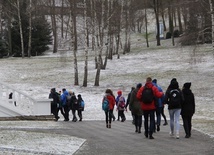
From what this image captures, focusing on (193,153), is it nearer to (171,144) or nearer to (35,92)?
(171,144)

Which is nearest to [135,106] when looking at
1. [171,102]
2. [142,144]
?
[171,102]

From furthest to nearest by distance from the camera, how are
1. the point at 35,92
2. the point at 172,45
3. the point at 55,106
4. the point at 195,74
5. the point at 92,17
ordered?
1. the point at 172,45
2. the point at 195,74
3. the point at 92,17
4. the point at 35,92
5. the point at 55,106

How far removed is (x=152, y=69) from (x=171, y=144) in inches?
1213

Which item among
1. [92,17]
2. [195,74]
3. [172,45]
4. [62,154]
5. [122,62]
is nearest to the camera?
[62,154]

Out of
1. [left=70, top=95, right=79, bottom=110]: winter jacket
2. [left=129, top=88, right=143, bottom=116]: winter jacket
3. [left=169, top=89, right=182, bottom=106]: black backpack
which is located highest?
[left=169, top=89, right=182, bottom=106]: black backpack

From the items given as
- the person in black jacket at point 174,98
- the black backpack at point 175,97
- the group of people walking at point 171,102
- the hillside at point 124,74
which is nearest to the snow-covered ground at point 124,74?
the hillside at point 124,74

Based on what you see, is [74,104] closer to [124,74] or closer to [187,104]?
[187,104]

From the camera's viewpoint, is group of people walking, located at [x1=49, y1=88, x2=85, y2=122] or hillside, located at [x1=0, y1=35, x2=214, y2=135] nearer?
group of people walking, located at [x1=49, y1=88, x2=85, y2=122]

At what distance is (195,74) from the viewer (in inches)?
1560

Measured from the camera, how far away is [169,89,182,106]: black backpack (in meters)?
13.6

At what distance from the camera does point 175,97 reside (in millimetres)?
13602

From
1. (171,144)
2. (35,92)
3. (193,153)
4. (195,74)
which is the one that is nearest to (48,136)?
(171,144)

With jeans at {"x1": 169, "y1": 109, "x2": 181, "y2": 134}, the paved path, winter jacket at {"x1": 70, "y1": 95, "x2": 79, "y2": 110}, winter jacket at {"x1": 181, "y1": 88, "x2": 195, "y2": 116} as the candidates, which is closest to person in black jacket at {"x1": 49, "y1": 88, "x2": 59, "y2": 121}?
winter jacket at {"x1": 70, "y1": 95, "x2": 79, "y2": 110}

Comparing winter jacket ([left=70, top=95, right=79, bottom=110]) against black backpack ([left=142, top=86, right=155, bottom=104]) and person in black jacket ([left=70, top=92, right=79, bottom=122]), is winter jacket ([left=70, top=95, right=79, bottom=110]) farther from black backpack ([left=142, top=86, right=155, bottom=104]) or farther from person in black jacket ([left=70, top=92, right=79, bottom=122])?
black backpack ([left=142, top=86, right=155, bottom=104])
